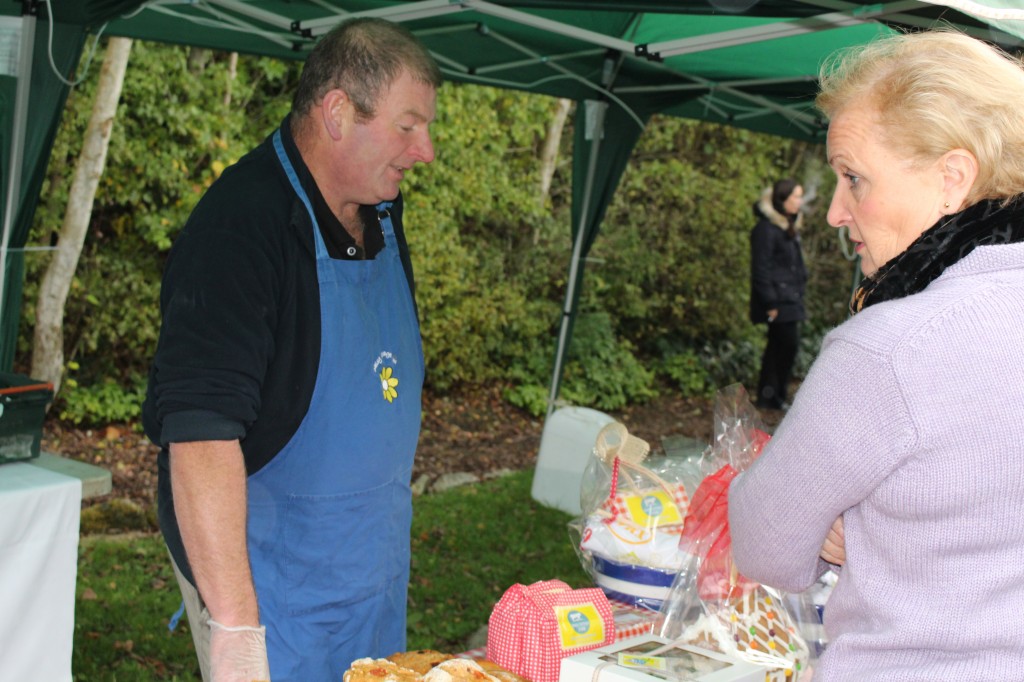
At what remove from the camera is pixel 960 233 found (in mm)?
1215

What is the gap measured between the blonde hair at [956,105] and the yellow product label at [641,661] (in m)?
0.85

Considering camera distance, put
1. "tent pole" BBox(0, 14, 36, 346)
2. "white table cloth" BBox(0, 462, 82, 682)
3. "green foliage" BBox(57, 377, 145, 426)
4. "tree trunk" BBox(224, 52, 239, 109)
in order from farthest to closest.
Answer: "tree trunk" BBox(224, 52, 239, 109) < "green foliage" BBox(57, 377, 145, 426) < "tent pole" BBox(0, 14, 36, 346) < "white table cloth" BBox(0, 462, 82, 682)

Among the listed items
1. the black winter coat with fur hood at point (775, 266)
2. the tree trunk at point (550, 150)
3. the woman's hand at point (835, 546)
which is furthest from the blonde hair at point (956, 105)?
the tree trunk at point (550, 150)

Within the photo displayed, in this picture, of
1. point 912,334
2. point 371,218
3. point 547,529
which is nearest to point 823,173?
point 547,529

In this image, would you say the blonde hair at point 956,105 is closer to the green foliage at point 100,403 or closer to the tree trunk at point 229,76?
the green foliage at point 100,403

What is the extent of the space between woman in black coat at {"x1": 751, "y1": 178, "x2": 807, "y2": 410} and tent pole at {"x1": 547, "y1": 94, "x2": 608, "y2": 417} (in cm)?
244

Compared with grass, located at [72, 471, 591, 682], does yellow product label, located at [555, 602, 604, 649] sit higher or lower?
higher

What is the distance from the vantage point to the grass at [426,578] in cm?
410

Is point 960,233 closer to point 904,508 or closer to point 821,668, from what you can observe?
point 904,508

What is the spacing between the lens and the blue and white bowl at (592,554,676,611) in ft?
6.72

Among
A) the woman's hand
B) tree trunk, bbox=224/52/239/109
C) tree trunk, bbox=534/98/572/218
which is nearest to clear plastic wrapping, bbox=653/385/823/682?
the woman's hand

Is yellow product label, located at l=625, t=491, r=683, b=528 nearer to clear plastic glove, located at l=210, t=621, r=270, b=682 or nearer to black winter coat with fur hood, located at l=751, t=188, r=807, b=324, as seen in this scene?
clear plastic glove, located at l=210, t=621, r=270, b=682

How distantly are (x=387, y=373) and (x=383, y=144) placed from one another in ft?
1.45

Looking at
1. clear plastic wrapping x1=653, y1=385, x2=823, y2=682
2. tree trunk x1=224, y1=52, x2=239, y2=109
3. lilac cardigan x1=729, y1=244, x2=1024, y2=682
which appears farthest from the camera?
tree trunk x1=224, y1=52, x2=239, y2=109
